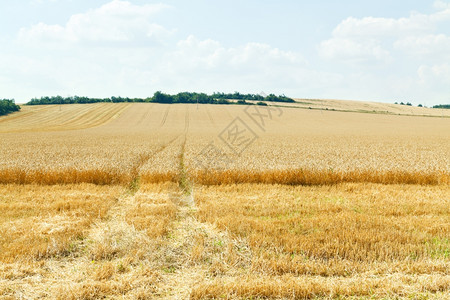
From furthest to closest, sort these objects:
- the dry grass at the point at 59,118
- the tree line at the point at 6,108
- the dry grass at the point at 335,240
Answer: the tree line at the point at 6,108
the dry grass at the point at 59,118
the dry grass at the point at 335,240

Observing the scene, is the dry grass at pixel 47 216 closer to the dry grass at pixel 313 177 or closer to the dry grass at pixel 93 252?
the dry grass at pixel 93 252

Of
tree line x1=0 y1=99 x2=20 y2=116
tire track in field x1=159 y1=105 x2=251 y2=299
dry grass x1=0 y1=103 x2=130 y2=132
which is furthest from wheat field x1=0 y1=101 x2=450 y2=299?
tree line x1=0 y1=99 x2=20 y2=116

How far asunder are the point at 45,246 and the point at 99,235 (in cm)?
111

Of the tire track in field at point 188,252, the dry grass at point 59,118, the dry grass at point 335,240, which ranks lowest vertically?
the tire track in field at point 188,252

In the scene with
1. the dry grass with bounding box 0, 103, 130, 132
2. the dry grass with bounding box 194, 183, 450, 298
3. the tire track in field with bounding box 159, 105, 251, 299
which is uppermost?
the dry grass with bounding box 0, 103, 130, 132

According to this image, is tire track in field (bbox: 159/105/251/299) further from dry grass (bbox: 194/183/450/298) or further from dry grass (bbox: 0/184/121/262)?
dry grass (bbox: 0/184/121/262)

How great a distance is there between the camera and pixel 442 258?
6.00 metres

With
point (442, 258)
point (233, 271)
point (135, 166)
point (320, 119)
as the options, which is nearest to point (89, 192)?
point (135, 166)

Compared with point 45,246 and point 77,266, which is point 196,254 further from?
point 45,246

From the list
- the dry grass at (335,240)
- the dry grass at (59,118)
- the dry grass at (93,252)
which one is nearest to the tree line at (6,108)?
the dry grass at (59,118)

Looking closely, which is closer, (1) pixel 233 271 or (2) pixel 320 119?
(1) pixel 233 271

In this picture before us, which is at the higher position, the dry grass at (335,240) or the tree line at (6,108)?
the tree line at (6,108)

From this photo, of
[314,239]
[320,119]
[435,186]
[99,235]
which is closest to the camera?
[314,239]

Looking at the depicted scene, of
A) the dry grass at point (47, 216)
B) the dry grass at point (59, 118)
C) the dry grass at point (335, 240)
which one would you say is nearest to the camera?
the dry grass at point (335, 240)
